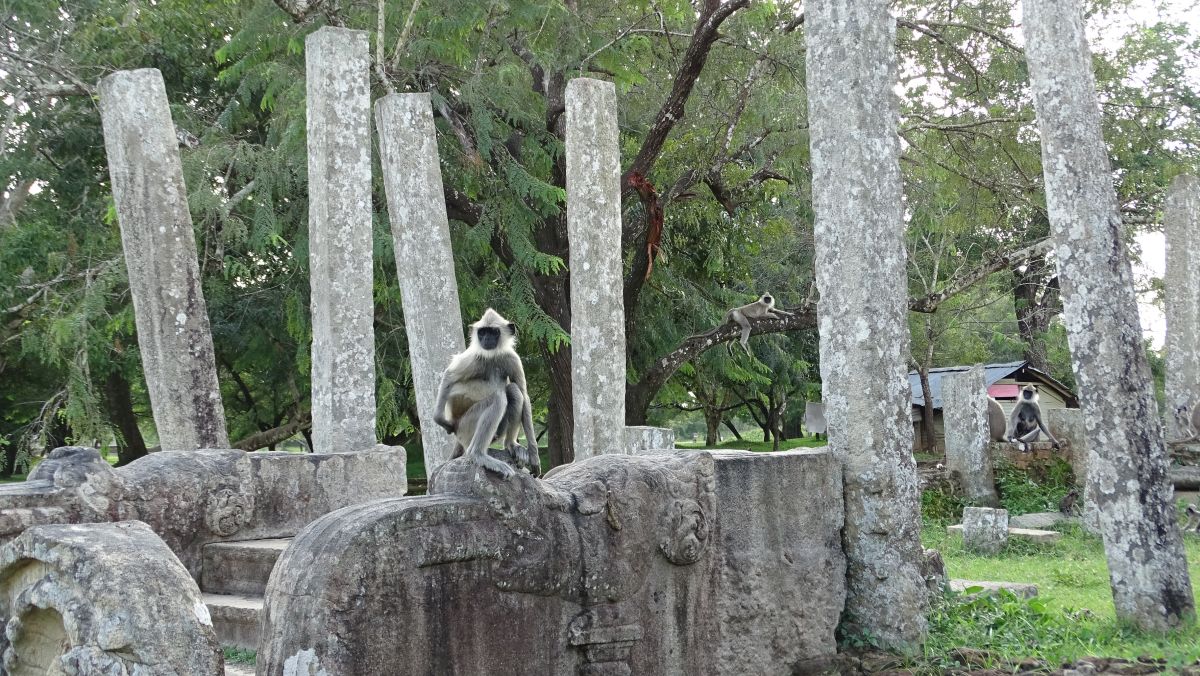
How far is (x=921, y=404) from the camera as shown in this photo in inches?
968

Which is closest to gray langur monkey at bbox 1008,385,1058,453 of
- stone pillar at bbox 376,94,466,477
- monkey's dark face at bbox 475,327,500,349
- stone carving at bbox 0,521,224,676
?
stone pillar at bbox 376,94,466,477

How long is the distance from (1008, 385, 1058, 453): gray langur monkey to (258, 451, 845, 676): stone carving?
9.95m

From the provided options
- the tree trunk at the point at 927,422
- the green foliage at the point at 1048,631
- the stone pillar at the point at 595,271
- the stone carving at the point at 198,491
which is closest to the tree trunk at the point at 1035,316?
the tree trunk at the point at 927,422

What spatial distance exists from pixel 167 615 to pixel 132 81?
5945mm

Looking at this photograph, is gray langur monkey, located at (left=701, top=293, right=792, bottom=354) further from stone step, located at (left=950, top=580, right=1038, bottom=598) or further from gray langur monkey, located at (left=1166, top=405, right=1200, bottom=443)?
stone step, located at (left=950, top=580, right=1038, bottom=598)

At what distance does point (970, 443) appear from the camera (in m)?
14.8

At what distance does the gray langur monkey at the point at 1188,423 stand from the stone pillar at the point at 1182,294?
5 centimetres

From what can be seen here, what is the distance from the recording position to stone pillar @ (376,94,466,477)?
8.81 meters

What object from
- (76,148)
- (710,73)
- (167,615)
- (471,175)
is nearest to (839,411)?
(167,615)

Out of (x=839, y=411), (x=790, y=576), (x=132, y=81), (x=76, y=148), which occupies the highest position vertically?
(x=76, y=148)

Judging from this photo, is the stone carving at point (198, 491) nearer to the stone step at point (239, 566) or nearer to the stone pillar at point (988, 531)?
the stone step at point (239, 566)

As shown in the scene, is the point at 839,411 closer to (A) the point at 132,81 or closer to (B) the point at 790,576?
(B) the point at 790,576

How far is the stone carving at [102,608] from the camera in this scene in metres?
3.63

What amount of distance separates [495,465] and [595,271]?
4186 mm
